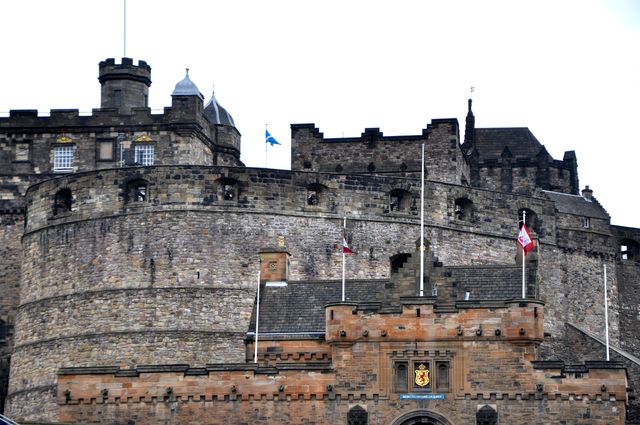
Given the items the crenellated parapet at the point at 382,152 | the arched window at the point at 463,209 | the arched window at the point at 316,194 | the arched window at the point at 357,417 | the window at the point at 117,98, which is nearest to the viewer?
the arched window at the point at 357,417

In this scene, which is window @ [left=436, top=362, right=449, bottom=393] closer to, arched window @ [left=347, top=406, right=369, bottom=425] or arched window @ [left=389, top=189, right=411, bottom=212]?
arched window @ [left=347, top=406, right=369, bottom=425]

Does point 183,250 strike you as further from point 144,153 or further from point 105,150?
point 105,150

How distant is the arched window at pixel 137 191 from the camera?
74562 millimetres

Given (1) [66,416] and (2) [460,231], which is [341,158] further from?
(1) [66,416]

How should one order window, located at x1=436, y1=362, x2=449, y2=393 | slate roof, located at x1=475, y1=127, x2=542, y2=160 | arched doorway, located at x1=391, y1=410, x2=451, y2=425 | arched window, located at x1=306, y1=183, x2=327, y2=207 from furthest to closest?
slate roof, located at x1=475, y1=127, x2=542, y2=160 < arched window, located at x1=306, y1=183, x2=327, y2=207 < window, located at x1=436, y1=362, x2=449, y2=393 < arched doorway, located at x1=391, y1=410, x2=451, y2=425

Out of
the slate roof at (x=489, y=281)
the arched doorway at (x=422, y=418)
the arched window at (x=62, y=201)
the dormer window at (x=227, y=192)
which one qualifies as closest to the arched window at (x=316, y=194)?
the dormer window at (x=227, y=192)

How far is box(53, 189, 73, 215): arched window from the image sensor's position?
249 ft

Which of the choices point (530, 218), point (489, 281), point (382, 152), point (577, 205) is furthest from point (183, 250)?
point (577, 205)

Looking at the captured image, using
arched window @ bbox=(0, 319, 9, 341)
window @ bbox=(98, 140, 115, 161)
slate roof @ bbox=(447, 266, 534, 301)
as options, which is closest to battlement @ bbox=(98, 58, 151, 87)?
window @ bbox=(98, 140, 115, 161)

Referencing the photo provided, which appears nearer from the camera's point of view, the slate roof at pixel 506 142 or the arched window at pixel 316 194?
the arched window at pixel 316 194

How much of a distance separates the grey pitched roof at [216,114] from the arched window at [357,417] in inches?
1218

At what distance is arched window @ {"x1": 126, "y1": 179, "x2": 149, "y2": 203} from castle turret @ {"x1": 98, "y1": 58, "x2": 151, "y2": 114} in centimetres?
1226

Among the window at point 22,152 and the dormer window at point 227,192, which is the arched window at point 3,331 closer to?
the window at point 22,152

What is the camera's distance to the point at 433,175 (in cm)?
8612
